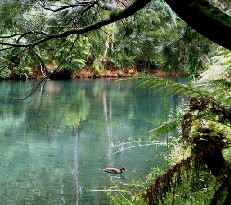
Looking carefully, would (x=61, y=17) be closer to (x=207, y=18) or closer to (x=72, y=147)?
(x=207, y=18)

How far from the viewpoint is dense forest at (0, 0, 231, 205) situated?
3.16 ft

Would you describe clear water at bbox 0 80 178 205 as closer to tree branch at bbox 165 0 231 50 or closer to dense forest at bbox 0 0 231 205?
dense forest at bbox 0 0 231 205

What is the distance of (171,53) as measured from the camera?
1.85 m

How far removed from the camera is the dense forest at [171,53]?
964 millimetres

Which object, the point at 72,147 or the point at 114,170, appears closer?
the point at 114,170

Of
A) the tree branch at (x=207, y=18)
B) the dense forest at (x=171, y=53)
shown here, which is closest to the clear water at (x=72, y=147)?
the dense forest at (x=171, y=53)

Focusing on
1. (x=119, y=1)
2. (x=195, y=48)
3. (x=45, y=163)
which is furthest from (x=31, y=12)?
(x=45, y=163)

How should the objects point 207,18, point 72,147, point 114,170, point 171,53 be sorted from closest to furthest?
point 207,18
point 171,53
point 114,170
point 72,147

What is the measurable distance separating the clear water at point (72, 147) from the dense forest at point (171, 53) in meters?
0.54

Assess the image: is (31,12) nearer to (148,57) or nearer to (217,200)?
(148,57)

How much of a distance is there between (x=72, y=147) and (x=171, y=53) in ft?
23.7

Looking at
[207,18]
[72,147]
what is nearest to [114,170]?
[72,147]

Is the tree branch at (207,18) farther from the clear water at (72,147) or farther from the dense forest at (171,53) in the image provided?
the clear water at (72,147)

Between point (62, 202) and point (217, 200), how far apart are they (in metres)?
4.87
